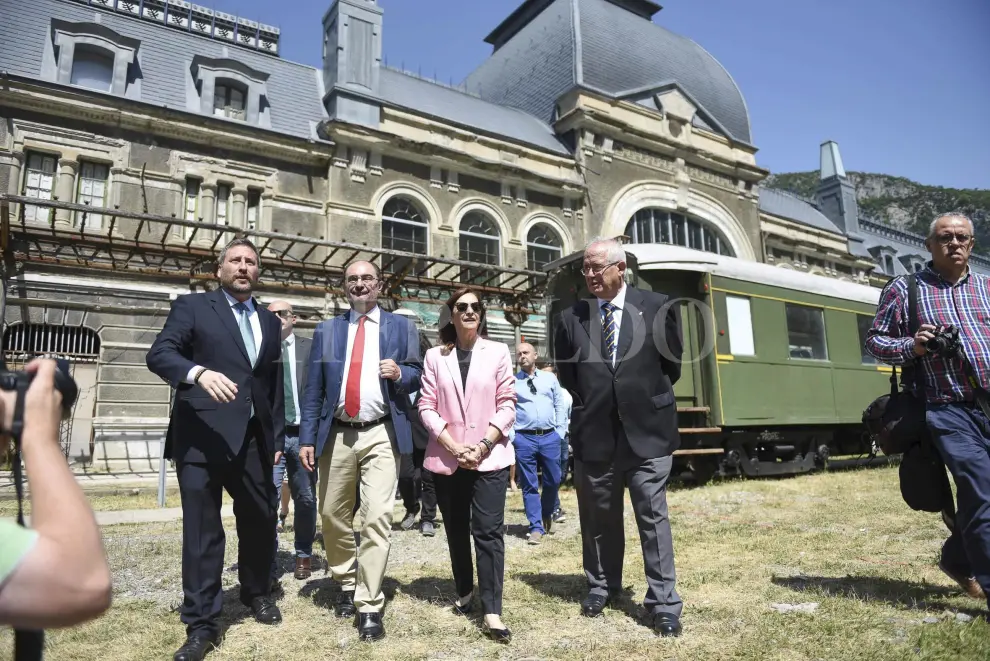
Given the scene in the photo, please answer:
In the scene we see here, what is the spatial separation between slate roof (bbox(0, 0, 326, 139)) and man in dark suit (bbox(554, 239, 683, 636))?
13.4m

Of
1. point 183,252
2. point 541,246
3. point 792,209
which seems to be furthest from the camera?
point 792,209

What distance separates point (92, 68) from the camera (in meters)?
14.8

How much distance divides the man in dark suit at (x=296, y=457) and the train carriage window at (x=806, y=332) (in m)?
8.38

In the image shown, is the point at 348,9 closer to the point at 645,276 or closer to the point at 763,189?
the point at 645,276

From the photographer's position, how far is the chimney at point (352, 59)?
663 inches

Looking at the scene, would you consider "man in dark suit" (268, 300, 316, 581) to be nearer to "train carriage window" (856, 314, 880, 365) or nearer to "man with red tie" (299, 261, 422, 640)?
"man with red tie" (299, 261, 422, 640)

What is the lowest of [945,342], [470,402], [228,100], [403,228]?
[470,402]

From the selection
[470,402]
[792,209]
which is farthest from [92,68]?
[792,209]

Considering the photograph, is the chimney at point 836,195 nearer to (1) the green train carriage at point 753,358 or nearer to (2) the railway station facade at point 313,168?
(2) the railway station facade at point 313,168

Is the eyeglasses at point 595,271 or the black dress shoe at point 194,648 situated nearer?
the black dress shoe at point 194,648

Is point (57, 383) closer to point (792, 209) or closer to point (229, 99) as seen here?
point (229, 99)

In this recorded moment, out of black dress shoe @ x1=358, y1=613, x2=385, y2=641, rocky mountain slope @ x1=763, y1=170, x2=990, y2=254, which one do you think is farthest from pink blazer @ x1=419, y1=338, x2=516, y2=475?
rocky mountain slope @ x1=763, y1=170, x2=990, y2=254

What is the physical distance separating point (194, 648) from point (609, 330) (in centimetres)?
286

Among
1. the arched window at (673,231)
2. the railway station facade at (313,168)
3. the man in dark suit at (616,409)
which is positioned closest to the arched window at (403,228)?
the railway station facade at (313,168)
